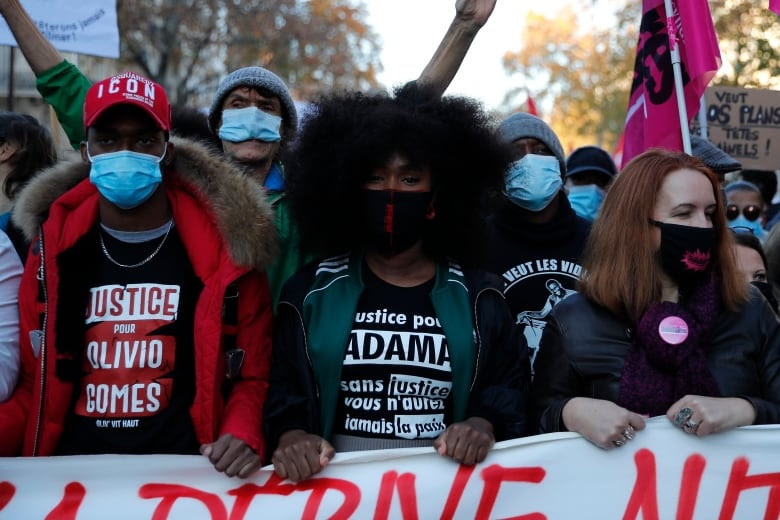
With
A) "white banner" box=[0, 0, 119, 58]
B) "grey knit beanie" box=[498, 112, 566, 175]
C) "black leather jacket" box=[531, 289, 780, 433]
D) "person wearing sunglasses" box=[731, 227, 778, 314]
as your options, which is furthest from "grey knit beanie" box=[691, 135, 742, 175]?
"white banner" box=[0, 0, 119, 58]

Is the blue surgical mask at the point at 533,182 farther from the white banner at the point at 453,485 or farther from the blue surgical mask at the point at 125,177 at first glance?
the blue surgical mask at the point at 125,177

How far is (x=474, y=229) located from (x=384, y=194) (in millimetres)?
413

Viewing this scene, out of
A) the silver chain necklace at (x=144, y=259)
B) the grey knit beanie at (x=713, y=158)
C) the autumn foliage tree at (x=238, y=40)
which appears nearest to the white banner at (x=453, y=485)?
the silver chain necklace at (x=144, y=259)

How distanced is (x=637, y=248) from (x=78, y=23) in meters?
4.31

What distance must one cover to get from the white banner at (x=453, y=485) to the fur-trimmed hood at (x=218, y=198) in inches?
27.6

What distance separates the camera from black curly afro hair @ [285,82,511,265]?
301 centimetres

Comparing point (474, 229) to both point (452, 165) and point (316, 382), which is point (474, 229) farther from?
point (316, 382)

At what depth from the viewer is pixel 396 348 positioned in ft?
9.11

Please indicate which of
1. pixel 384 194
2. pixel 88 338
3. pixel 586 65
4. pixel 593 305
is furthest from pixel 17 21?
pixel 586 65

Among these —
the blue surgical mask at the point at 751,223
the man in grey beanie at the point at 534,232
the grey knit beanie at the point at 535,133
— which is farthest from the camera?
the blue surgical mask at the point at 751,223

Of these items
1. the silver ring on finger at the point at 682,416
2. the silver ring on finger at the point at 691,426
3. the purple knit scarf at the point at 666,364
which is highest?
the purple knit scarf at the point at 666,364

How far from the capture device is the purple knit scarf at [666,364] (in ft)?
9.14

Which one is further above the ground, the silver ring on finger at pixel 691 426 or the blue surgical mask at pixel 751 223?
the blue surgical mask at pixel 751 223

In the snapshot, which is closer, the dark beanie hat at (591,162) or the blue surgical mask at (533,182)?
the blue surgical mask at (533,182)
